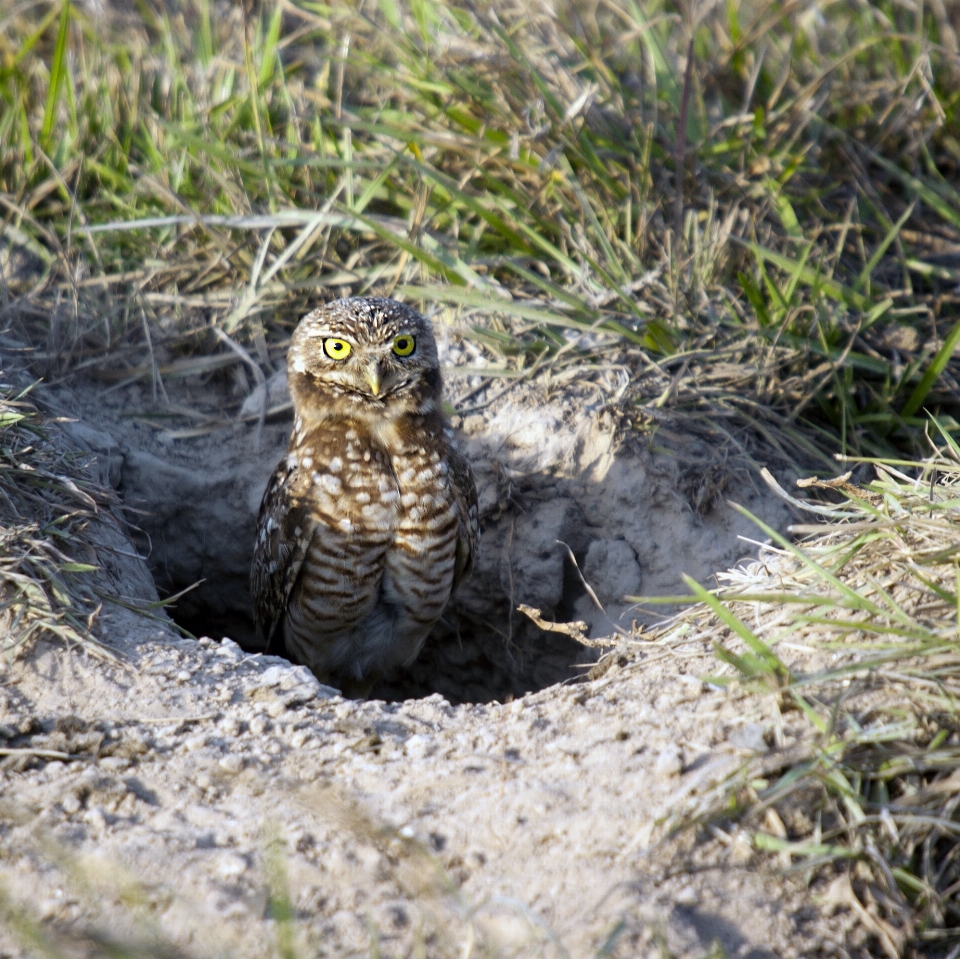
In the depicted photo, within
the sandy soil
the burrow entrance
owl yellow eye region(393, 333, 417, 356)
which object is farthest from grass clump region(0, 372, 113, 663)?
owl yellow eye region(393, 333, 417, 356)

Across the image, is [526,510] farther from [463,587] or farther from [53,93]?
[53,93]

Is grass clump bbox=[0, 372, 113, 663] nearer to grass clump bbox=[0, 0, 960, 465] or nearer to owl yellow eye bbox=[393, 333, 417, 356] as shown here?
grass clump bbox=[0, 0, 960, 465]

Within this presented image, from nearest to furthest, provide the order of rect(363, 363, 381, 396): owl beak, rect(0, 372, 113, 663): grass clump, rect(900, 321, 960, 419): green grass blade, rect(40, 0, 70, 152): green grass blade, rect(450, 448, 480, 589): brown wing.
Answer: rect(0, 372, 113, 663): grass clump, rect(363, 363, 381, 396): owl beak, rect(450, 448, 480, 589): brown wing, rect(900, 321, 960, 419): green grass blade, rect(40, 0, 70, 152): green grass blade

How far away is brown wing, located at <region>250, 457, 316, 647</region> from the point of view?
3285mm

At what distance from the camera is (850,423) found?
12.6ft

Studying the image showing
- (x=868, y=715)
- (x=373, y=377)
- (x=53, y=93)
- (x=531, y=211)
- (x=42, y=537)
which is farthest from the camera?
(x=53, y=93)

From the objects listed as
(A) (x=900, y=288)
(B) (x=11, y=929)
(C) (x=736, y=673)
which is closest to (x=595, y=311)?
(A) (x=900, y=288)

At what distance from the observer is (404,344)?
10.8 feet

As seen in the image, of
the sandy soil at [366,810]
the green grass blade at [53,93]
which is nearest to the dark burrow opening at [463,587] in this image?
the sandy soil at [366,810]

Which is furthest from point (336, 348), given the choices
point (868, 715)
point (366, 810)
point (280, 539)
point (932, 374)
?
point (932, 374)

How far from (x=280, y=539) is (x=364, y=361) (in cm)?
69

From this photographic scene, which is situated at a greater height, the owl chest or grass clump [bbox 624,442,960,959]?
grass clump [bbox 624,442,960,959]

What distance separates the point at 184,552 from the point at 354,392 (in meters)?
1.21

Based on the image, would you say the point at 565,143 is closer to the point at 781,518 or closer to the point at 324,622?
the point at 781,518
